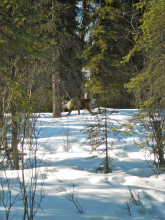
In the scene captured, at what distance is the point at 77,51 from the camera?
1230 centimetres

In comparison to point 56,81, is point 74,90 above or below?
below

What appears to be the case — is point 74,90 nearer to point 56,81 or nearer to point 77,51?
point 56,81

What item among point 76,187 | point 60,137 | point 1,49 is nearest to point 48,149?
point 60,137

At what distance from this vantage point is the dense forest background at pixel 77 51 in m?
3.86

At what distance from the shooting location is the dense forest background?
152 inches

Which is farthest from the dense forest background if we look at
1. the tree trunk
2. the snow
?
the snow

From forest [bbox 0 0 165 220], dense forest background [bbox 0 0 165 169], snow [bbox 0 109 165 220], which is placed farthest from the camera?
dense forest background [bbox 0 0 165 169]

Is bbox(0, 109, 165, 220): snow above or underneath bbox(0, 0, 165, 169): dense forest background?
underneath

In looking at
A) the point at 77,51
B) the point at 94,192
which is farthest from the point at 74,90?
the point at 94,192

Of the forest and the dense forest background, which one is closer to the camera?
the forest

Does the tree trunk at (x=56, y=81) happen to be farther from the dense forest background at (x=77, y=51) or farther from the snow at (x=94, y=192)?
the snow at (x=94, y=192)

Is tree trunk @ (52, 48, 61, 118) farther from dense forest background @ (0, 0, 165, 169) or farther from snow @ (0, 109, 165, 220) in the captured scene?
snow @ (0, 109, 165, 220)

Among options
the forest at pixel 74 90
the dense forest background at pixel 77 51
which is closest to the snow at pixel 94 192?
the forest at pixel 74 90

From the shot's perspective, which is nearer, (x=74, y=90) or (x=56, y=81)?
(x=56, y=81)
